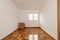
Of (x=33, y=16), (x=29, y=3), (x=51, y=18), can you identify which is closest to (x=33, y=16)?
(x=33, y=16)

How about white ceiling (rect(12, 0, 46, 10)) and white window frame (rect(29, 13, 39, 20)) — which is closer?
white ceiling (rect(12, 0, 46, 10))

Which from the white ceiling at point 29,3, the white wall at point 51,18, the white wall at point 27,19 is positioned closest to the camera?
the white wall at point 51,18

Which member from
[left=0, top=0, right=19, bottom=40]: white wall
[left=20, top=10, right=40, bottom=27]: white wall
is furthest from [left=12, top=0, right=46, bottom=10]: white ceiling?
[left=20, top=10, right=40, bottom=27]: white wall

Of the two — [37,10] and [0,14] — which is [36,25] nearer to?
[37,10]

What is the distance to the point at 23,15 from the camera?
8242 mm

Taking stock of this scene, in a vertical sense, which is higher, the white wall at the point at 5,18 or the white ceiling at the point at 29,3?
the white ceiling at the point at 29,3

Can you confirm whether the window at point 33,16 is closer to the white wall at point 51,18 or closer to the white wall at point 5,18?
the white wall at point 51,18

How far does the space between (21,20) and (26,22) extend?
597 mm

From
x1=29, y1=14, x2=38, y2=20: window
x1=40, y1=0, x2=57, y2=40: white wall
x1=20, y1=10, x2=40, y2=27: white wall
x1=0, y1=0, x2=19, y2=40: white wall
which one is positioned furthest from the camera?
x1=29, y1=14, x2=38, y2=20: window

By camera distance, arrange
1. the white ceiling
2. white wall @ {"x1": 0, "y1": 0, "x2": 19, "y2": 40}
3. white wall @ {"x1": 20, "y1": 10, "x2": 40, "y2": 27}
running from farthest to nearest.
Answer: white wall @ {"x1": 20, "y1": 10, "x2": 40, "y2": 27}
the white ceiling
white wall @ {"x1": 0, "y1": 0, "x2": 19, "y2": 40}

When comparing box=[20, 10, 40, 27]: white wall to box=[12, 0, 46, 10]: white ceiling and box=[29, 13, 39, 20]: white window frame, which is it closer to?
box=[29, 13, 39, 20]: white window frame

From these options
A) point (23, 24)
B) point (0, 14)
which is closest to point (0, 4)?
point (0, 14)

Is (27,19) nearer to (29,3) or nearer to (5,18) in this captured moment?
(29,3)

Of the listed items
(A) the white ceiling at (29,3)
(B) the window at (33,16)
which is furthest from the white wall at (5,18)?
(B) the window at (33,16)
